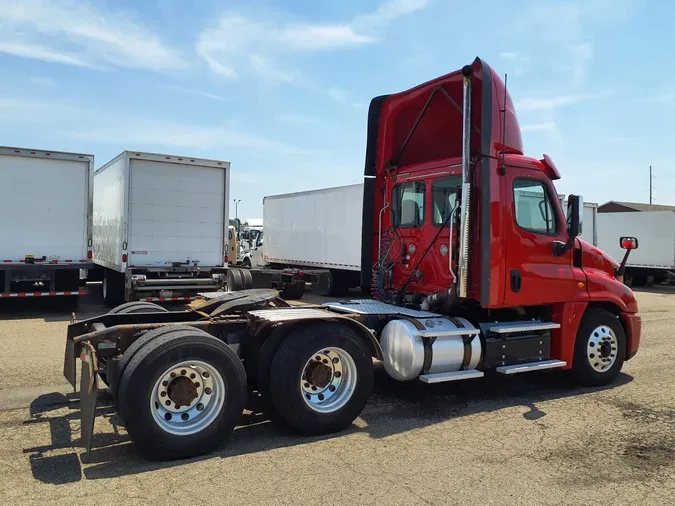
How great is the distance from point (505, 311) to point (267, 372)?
3.29 metres

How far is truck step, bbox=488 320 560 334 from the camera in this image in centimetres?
639

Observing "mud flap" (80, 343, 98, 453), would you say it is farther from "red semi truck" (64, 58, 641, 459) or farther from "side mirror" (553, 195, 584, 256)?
"side mirror" (553, 195, 584, 256)

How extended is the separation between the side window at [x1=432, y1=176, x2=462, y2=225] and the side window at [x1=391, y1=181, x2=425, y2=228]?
23cm

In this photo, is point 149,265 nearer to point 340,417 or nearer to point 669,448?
point 340,417

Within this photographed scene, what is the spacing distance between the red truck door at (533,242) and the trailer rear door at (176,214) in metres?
9.09

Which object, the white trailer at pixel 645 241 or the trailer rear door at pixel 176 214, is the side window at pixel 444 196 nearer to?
the trailer rear door at pixel 176 214

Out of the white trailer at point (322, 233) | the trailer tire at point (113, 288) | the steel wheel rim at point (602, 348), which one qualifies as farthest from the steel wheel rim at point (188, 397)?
the white trailer at point (322, 233)

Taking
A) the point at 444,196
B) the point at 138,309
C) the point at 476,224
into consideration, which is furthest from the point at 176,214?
the point at 476,224

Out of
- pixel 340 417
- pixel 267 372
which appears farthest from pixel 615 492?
pixel 267 372

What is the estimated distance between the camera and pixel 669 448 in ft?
16.3

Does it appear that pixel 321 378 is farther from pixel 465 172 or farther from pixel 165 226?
pixel 165 226

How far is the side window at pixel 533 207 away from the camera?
21.2 ft

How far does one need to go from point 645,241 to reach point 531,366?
73.8ft

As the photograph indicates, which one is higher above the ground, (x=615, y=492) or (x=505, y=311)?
(x=505, y=311)
